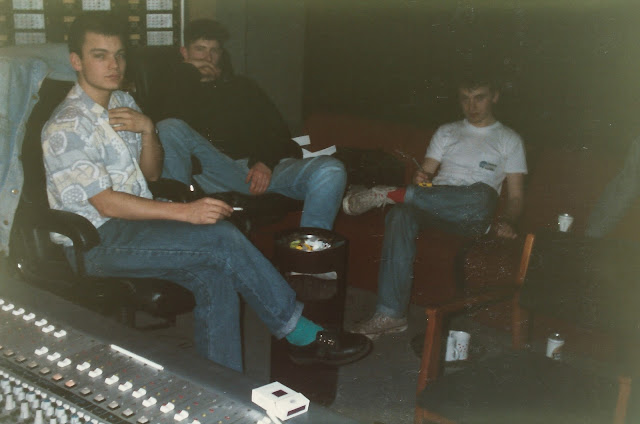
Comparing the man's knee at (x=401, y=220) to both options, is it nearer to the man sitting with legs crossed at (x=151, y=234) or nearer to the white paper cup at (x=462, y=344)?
the white paper cup at (x=462, y=344)

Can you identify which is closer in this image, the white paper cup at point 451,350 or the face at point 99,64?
the face at point 99,64

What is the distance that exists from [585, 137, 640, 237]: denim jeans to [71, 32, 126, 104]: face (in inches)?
83.9

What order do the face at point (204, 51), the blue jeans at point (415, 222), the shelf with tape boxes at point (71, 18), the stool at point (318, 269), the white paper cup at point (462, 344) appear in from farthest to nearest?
the shelf with tape boxes at point (71, 18) < the face at point (204, 51) < the blue jeans at point (415, 222) < the white paper cup at point (462, 344) < the stool at point (318, 269)

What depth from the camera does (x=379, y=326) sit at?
319 centimetres

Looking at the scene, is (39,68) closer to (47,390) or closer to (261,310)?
(261,310)

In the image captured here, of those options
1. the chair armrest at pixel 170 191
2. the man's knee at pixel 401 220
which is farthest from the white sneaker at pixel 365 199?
the chair armrest at pixel 170 191

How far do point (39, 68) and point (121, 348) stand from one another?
1486 mm

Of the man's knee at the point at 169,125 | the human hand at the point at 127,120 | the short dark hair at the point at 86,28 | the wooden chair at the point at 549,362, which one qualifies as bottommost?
the wooden chair at the point at 549,362

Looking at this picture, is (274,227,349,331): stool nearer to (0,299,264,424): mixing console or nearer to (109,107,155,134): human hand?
(109,107,155,134): human hand

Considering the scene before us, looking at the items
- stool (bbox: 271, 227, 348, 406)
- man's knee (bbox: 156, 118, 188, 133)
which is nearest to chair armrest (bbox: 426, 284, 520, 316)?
stool (bbox: 271, 227, 348, 406)

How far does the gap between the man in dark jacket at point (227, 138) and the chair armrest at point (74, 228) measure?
100cm

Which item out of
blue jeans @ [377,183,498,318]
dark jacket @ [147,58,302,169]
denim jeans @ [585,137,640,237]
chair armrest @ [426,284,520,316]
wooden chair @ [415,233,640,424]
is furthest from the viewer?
dark jacket @ [147,58,302,169]

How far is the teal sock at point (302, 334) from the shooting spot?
2.36 metres

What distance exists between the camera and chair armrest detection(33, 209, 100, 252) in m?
2.17
